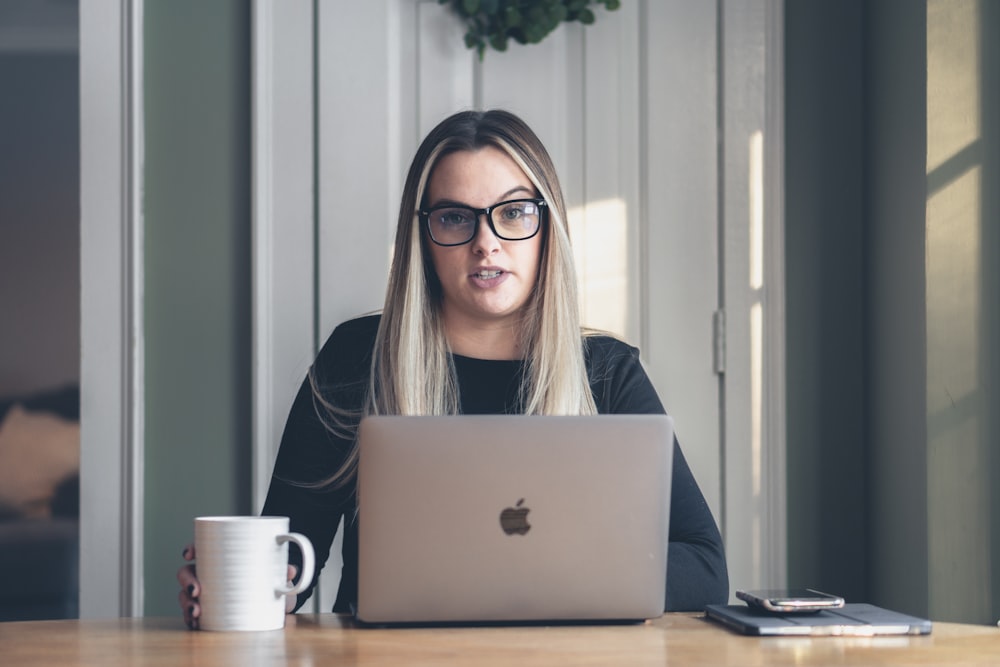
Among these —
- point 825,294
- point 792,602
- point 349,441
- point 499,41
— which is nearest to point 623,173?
A: point 499,41

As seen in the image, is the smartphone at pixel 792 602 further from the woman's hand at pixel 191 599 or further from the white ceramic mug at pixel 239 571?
the woman's hand at pixel 191 599

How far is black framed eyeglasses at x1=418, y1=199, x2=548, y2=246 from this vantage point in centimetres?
194

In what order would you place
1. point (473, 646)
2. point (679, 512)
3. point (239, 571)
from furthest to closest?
1. point (679, 512)
2. point (239, 571)
3. point (473, 646)

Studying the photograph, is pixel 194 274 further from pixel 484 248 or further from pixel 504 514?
pixel 504 514

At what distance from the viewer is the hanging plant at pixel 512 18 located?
7.99 ft

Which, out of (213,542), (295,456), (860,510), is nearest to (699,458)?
(860,510)

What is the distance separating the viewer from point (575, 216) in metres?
2.50

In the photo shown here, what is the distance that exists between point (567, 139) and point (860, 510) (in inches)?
42.8

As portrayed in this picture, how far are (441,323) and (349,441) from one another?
277mm

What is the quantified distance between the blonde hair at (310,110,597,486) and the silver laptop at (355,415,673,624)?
661 millimetres

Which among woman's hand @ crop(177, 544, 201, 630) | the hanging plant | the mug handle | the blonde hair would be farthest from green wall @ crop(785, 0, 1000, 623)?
woman's hand @ crop(177, 544, 201, 630)

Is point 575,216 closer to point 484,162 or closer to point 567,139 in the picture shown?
point 567,139

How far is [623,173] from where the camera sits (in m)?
2.52

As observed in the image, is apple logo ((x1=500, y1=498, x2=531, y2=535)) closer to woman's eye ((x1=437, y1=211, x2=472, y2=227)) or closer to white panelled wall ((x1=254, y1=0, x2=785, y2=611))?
woman's eye ((x1=437, y1=211, x2=472, y2=227))
